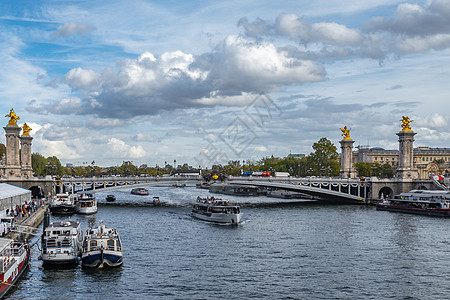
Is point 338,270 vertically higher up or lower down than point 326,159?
lower down

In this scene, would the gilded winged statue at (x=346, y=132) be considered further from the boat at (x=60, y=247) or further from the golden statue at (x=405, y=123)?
the boat at (x=60, y=247)

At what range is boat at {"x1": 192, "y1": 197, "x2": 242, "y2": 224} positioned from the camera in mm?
68625

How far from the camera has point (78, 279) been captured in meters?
38.1

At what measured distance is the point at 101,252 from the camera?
40.5m

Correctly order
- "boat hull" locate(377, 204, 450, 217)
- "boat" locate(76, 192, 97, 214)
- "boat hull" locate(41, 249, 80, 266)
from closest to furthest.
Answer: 1. "boat hull" locate(41, 249, 80, 266)
2. "boat" locate(76, 192, 97, 214)
3. "boat hull" locate(377, 204, 450, 217)

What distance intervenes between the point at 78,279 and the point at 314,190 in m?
69.3

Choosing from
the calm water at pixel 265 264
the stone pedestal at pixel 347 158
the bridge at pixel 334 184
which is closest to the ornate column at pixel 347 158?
Answer: the stone pedestal at pixel 347 158

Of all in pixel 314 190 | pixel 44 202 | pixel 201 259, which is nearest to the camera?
pixel 201 259

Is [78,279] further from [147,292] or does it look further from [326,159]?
[326,159]

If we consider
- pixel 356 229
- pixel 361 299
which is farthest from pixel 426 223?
pixel 361 299

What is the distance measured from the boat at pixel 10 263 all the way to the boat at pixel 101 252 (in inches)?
176

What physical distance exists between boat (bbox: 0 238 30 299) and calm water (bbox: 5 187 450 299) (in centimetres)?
82

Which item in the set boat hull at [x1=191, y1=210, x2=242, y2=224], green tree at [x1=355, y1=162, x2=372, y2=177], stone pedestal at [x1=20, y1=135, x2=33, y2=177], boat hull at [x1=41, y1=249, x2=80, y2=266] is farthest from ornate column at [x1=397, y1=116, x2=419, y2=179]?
boat hull at [x1=41, y1=249, x2=80, y2=266]

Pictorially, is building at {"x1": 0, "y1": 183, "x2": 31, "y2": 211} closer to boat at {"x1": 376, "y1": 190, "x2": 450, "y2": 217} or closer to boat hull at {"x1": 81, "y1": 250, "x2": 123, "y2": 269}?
boat hull at {"x1": 81, "y1": 250, "x2": 123, "y2": 269}
